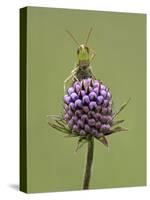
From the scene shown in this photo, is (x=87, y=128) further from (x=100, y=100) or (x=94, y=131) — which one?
(x=100, y=100)

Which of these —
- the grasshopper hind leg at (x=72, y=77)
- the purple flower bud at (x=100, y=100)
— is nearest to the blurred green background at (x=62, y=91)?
the grasshopper hind leg at (x=72, y=77)

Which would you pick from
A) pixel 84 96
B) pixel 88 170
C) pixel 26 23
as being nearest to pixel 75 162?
pixel 88 170

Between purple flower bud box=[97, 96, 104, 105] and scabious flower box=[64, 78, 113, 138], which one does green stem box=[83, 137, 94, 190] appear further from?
purple flower bud box=[97, 96, 104, 105]

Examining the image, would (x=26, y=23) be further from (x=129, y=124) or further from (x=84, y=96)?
(x=129, y=124)

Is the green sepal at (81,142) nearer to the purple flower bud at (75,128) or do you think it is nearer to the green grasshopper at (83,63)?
the purple flower bud at (75,128)

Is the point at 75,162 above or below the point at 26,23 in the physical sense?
below

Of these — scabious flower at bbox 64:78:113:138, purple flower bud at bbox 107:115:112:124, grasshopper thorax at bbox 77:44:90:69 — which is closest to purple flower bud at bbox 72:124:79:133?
scabious flower at bbox 64:78:113:138

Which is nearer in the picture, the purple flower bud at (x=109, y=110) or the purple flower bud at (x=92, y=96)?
the purple flower bud at (x=92, y=96)
